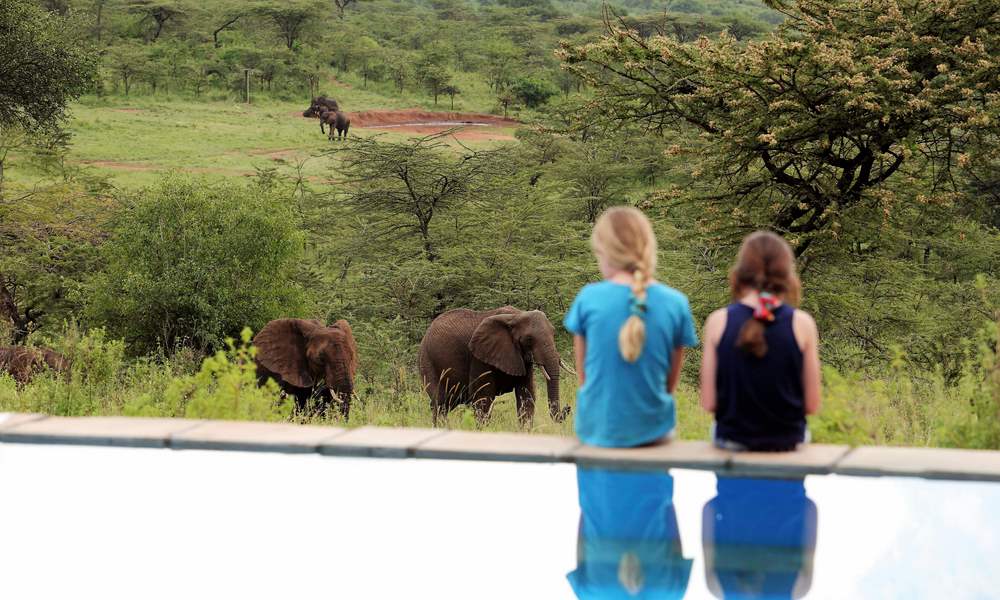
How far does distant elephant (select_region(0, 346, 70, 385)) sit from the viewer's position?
38.9 feet

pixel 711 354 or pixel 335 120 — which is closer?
pixel 711 354

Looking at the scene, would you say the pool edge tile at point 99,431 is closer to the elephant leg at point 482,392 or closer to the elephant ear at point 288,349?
the elephant ear at point 288,349

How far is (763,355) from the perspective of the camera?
4.62 metres

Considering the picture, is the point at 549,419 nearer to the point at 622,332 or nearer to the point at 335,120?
the point at 622,332

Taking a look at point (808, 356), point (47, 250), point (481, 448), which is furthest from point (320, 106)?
point (808, 356)

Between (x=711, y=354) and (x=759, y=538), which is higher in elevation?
(x=711, y=354)

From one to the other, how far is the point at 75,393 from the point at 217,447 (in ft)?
11.0

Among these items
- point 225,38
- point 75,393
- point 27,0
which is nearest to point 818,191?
point 75,393

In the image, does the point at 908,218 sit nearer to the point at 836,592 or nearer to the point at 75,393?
the point at 75,393

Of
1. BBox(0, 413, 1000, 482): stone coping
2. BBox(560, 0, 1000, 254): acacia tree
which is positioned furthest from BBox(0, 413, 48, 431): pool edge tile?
BBox(560, 0, 1000, 254): acacia tree

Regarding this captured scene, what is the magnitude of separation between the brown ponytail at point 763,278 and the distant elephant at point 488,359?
A: 262 inches

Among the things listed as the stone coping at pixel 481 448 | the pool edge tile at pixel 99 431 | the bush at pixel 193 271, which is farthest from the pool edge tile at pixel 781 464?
the bush at pixel 193 271

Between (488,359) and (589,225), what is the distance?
41.9 ft

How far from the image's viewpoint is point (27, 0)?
21422mm
